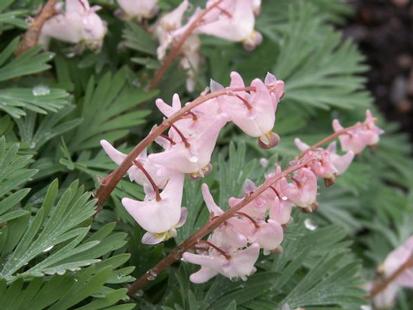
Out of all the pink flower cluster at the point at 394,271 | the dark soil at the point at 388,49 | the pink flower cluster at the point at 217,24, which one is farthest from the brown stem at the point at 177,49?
the dark soil at the point at 388,49

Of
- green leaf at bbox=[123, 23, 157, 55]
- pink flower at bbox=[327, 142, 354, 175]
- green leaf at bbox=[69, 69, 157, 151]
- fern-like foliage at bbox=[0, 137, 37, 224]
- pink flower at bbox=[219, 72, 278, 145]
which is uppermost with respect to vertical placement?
pink flower at bbox=[219, 72, 278, 145]

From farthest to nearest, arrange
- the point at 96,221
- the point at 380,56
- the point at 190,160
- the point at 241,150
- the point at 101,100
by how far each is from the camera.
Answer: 1. the point at 380,56
2. the point at 101,100
3. the point at 241,150
4. the point at 96,221
5. the point at 190,160

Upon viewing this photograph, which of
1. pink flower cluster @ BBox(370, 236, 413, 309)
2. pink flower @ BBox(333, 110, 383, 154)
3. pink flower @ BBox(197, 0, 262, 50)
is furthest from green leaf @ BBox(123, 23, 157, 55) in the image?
pink flower cluster @ BBox(370, 236, 413, 309)

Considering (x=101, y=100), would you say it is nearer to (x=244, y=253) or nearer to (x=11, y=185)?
(x=11, y=185)

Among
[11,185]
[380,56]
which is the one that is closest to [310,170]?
[11,185]

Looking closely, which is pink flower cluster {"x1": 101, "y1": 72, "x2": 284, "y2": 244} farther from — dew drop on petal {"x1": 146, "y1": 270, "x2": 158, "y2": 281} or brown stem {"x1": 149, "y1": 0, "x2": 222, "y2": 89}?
brown stem {"x1": 149, "y1": 0, "x2": 222, "y2": 89}

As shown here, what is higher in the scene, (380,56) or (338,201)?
(338,201)

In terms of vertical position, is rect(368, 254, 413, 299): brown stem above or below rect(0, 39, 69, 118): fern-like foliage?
below

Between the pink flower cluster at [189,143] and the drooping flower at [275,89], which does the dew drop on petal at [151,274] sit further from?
the drooping flower at [275,89]
